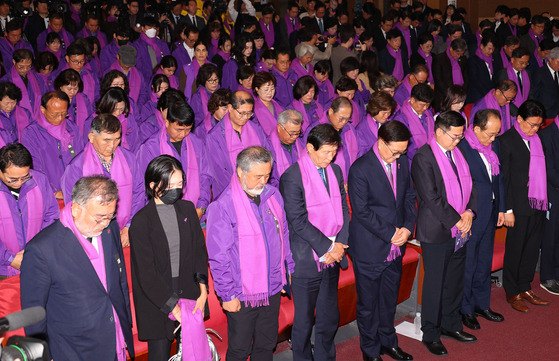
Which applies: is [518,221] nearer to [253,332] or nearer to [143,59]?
[253,332]

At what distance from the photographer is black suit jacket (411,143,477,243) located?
392cm

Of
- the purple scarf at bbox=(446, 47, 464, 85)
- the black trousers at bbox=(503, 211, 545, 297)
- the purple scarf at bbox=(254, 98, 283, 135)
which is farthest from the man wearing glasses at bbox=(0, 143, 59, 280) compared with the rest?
the purple scarf at bbox=(446, 47, 464, 85)

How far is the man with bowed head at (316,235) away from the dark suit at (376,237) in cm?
14

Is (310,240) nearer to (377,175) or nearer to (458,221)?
(377,175)

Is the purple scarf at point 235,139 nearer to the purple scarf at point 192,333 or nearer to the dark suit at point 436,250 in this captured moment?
the dark suit at point 436,250

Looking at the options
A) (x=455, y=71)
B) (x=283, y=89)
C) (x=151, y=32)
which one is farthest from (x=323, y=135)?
(x=455, y=71)

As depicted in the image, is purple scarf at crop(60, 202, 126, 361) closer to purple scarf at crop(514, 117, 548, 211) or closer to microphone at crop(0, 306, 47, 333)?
microphone at crop(0, 306, 47, 333)

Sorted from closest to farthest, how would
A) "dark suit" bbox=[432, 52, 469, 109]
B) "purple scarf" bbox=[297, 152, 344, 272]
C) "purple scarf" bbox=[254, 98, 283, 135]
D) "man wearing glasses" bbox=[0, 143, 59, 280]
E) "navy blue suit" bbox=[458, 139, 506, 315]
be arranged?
"man wearing glasses" bbox=[0, 143, 59, 280] → "purple scarf" bbox=[297, 152, 344, 272] → "navy blue suit" bbox=[458, 139, 506, 315] → "purple scarf" bbox=[254, 98, 283, 135] → "dark suit" bbox=[432, 52, 469, 109]

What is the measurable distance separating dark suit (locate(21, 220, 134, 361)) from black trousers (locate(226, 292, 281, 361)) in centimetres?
73

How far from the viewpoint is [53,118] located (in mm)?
4609

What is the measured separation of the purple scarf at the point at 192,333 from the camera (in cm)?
297

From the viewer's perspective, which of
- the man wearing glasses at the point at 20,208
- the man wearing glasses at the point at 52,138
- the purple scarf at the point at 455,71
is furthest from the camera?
the purple scarf at the point at 455,71

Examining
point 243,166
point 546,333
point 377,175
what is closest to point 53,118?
point 243,166

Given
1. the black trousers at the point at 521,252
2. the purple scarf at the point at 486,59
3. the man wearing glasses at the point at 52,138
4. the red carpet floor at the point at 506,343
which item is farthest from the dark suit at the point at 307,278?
the purple scarf at the point at 486,59
